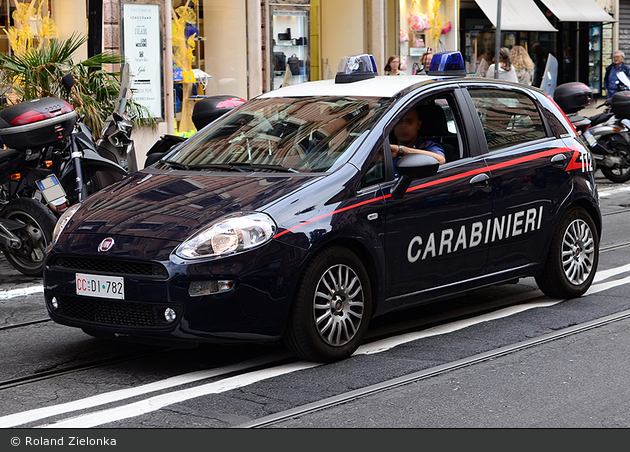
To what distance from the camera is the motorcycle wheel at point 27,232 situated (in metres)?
8.32

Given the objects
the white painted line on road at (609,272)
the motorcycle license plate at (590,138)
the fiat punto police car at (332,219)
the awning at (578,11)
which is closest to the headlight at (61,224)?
the fiat punto police car at (332,219)

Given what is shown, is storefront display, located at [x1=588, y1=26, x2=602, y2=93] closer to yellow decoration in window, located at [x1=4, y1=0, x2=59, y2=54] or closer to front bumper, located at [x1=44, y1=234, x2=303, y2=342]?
yellow decoration in window, located at [x1=4, y1=0, x2=59, y2=54]

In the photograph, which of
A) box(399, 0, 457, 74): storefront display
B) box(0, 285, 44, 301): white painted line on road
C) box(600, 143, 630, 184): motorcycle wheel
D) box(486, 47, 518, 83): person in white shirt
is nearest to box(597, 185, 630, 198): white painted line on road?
box(600, 143, 630, 184): motorcycle wheel

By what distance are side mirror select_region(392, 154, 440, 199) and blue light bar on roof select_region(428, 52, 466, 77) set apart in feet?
4.13

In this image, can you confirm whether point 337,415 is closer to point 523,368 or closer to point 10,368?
point 523,368

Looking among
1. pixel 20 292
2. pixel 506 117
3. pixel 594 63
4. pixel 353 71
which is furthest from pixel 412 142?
pixel 594 63

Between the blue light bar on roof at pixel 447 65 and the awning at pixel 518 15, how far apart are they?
15.4 metres

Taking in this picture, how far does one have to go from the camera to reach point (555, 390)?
505cm

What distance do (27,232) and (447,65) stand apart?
12.0ft

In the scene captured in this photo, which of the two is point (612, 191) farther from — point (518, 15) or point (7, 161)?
point (7, 161)

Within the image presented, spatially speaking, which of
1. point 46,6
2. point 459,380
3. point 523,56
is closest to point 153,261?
point 459,380

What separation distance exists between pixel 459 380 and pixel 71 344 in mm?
2342

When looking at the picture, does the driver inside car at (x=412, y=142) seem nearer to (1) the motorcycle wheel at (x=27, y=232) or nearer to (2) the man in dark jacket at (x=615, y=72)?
(1) the motorcycle wheel at (x=27, y=232)

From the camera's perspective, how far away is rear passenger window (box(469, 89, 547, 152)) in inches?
265
